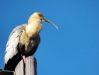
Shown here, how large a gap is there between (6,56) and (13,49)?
458 mm

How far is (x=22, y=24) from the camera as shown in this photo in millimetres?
9086

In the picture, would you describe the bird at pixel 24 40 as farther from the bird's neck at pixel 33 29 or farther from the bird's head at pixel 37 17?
the bird's head at pixel 37 17

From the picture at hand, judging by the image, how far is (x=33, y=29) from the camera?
8.49m

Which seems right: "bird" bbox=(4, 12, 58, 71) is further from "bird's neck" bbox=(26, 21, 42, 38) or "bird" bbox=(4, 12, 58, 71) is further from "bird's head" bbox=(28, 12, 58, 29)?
"bird's head" bbox=(28, 12, 58, 29)

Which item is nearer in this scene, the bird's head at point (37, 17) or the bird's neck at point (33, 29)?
the bird's neck at point (33, 29)

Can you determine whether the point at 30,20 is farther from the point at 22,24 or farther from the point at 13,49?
the point at 13,49

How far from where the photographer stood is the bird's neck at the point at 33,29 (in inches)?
333

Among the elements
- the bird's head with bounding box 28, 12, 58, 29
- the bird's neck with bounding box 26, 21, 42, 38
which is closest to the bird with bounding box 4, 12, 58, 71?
the bird's neck with bounding box 26, 21, 42, 38

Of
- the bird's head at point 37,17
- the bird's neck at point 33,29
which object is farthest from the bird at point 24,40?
the bird's head at point 37,17

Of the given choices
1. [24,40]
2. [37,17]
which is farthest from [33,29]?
[37,17]

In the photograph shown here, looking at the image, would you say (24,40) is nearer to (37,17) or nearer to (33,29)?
(33,29)

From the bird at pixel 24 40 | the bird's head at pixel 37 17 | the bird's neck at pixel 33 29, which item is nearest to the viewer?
the bird at pixel 24 40

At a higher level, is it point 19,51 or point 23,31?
point 23,31

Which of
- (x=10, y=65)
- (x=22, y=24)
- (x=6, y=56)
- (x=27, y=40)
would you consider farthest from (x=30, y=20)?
(x=10, y=65)
